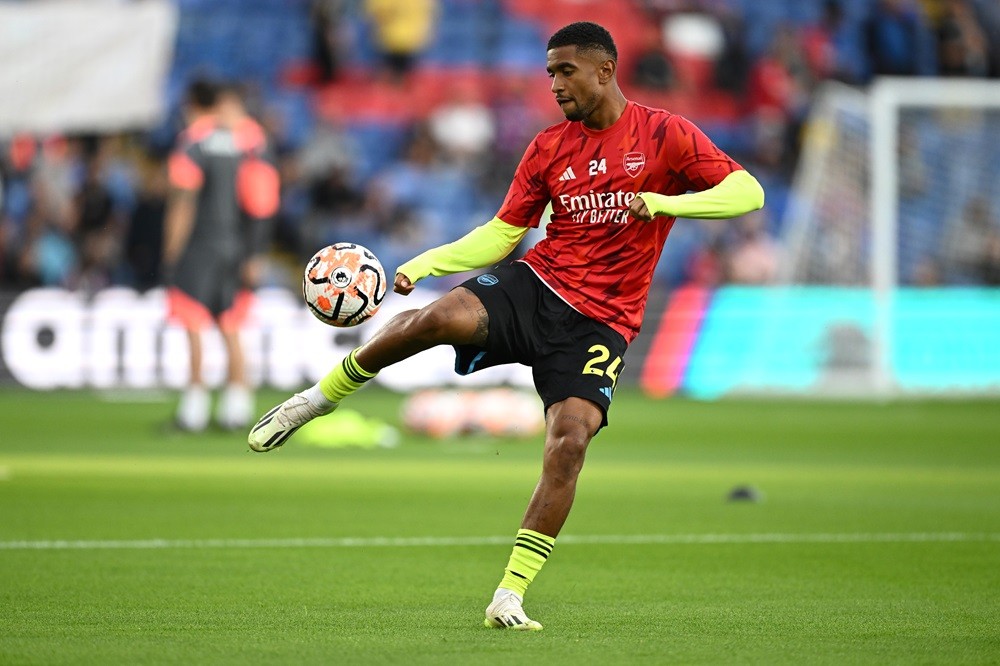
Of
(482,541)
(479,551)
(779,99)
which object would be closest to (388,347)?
(479,551)

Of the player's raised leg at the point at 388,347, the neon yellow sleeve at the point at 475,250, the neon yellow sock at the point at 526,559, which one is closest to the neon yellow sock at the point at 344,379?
the player's raised leg at the point at 388,347

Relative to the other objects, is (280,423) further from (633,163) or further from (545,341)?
(633,163)

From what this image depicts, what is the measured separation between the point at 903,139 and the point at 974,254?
1760 mm

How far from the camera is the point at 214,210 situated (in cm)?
1585

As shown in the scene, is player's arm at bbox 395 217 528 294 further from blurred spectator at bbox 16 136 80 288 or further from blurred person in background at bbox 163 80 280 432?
blurred spectator at bbox 16 136 80 288

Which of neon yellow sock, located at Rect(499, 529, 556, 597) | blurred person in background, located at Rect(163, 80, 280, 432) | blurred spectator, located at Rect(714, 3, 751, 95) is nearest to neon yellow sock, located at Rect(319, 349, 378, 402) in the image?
neon yellow sock, located at Rect(499, 529, 556, 597)

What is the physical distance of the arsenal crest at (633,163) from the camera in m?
6.66

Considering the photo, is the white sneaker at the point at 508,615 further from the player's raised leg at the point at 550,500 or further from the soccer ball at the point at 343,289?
the soccer ball at the point at 343,289

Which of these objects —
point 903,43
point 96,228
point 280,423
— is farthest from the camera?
point 903,43

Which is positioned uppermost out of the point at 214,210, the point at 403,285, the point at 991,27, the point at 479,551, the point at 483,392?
the point at 403,285

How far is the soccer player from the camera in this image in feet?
21.1

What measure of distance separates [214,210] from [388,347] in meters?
9.62

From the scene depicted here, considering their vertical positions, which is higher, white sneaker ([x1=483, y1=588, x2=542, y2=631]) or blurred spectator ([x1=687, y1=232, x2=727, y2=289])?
white sneaker ([x1=483, y1=588, x2=542, y2=631])

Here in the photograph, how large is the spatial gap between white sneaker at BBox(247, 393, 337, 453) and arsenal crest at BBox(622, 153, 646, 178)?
4.98ft
